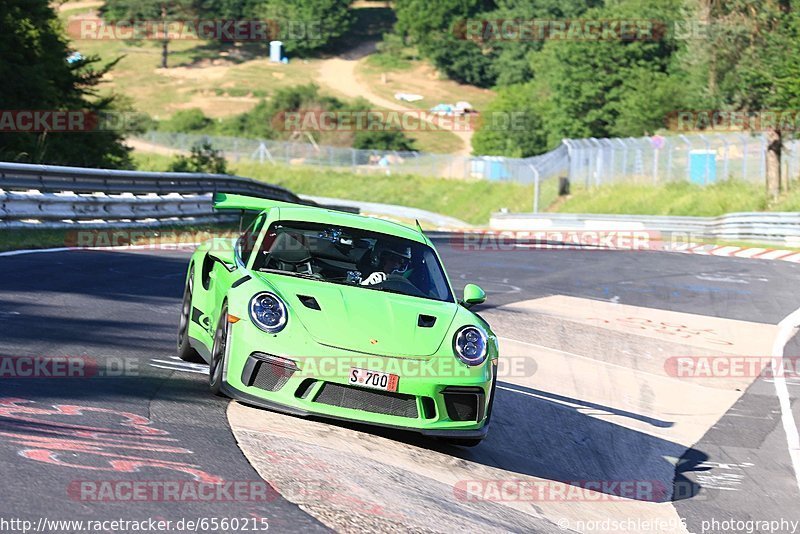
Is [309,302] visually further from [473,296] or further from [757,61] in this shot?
[757,61]

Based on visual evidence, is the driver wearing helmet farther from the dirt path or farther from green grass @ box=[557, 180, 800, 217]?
the dirt path

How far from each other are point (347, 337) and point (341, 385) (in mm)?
306

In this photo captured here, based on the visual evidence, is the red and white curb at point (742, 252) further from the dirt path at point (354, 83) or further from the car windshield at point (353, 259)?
the dirt path at point (354, 83)

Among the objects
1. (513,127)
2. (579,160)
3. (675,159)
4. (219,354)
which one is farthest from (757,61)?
(513,127)

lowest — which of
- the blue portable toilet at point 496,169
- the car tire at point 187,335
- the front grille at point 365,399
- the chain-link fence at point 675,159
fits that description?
the blue portable toilet at point 496,169

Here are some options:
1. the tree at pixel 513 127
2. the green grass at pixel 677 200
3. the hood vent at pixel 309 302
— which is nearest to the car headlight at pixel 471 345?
the hood vent at pixel 309 302

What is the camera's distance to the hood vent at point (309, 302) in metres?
7.32

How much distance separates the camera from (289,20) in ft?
449

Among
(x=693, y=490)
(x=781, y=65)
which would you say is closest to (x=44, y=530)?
(x=693, y=490)

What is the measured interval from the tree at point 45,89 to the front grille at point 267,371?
20.8 m

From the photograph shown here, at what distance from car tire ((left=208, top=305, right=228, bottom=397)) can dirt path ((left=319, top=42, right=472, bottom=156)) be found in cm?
9287

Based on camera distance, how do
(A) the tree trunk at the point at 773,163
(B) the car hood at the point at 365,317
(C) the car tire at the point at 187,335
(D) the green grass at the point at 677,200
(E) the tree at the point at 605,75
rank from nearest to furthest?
(B) the car hood at the point at 365,317 → (C) the car tire at the point at 187,335 → (A) the tree trunk at the point at 773,163 → (D) the green grass at the point at 677,200 → (E) the tree at the point at 605,75

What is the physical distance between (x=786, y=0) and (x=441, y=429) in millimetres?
41358

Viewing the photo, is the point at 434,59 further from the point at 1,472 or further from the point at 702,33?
the point at 1,472
